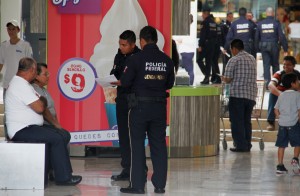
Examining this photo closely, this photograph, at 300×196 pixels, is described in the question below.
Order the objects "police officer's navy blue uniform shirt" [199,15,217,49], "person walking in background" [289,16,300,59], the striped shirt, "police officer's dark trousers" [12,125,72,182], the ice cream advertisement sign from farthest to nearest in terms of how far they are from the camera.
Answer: "person walking in background" [289,16,300,59], "police officer's navy blue uniform shirt" [199,15,217,49], the striped shirt, the ice cream advertisement sign, "police officer's dark trousers" [12,125,72,182]

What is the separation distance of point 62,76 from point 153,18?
1.50 m

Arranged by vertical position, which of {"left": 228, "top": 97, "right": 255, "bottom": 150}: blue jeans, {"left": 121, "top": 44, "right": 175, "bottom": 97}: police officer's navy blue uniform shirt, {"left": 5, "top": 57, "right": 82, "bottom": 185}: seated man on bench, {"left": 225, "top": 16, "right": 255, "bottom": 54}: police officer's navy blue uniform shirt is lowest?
{"left": 228, "top": 97, "right": 255, "bottom": 150}: blue jeans

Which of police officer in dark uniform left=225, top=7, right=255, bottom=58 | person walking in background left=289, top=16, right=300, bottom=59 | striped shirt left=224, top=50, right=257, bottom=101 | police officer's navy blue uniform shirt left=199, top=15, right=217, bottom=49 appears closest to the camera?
striped shirt left=224, top=50, right=257, bottom=101

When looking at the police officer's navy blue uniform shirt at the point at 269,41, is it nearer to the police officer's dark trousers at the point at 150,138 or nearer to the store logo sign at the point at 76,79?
the store logo sign at the point at 76,79

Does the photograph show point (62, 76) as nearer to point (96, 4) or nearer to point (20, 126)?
point (96, 4)

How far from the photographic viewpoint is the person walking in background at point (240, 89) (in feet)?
49.8

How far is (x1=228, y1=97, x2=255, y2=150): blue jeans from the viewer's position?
15.3 metres

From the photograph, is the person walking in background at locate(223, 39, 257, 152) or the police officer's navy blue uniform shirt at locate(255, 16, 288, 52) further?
the police officer's navy blue uniform shirt at locate(255, 16, 288, 52)

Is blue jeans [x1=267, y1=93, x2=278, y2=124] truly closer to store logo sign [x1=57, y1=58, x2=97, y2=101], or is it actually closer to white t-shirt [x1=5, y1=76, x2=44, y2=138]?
store logo sign [x1=57, y1=58, x2=97, y2=101]

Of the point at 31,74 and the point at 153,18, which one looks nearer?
the point at 31,74

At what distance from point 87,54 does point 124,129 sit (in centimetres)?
226

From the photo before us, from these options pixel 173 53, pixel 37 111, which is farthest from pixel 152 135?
pixel 173 53

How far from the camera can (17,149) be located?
35.9 feet

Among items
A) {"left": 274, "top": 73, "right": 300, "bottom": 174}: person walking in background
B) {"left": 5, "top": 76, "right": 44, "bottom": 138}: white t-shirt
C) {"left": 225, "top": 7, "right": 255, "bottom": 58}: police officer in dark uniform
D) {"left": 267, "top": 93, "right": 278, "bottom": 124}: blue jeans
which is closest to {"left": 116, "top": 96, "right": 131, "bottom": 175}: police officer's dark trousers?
{"left": 5, "top": 76, "right": 44, "bottom": 138}: white t-shirt
